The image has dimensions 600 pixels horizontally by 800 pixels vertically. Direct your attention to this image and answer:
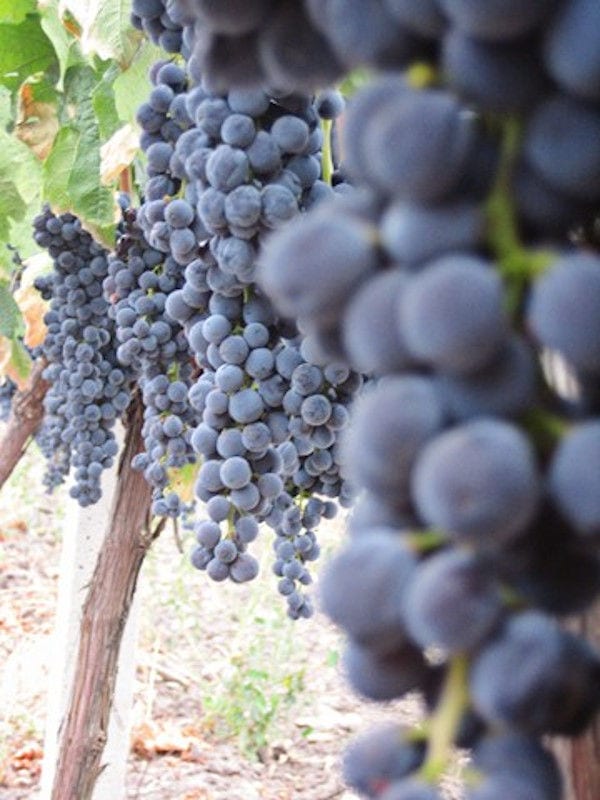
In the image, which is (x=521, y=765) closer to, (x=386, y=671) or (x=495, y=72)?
(x=386, y=671)

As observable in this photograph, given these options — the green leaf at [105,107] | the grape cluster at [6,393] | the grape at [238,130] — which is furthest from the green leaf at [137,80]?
the grape cluster at [6,393]

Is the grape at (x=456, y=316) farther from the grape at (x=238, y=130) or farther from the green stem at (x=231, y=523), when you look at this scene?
the green stem at (x=231, y=523)

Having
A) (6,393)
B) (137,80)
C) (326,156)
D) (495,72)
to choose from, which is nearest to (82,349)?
(137,80)

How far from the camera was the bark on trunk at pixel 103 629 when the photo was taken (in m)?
2.03

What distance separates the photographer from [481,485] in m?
0.30

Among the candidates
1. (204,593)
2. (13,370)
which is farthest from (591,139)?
(204,593)

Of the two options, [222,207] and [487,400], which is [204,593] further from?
[487,400]

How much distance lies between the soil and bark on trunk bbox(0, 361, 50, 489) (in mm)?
519

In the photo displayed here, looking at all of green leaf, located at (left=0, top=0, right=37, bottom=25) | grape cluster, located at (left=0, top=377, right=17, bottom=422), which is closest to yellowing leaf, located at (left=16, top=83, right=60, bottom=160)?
green leaf, located at (left=0, top=0, right=37, bottom=25)

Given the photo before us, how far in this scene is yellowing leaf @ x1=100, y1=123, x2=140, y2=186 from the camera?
153cm

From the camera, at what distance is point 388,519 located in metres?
0.36

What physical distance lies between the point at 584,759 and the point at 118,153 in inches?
51.0

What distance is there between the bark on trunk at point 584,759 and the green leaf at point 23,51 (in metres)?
1.76

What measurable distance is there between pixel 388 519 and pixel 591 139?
14cm
